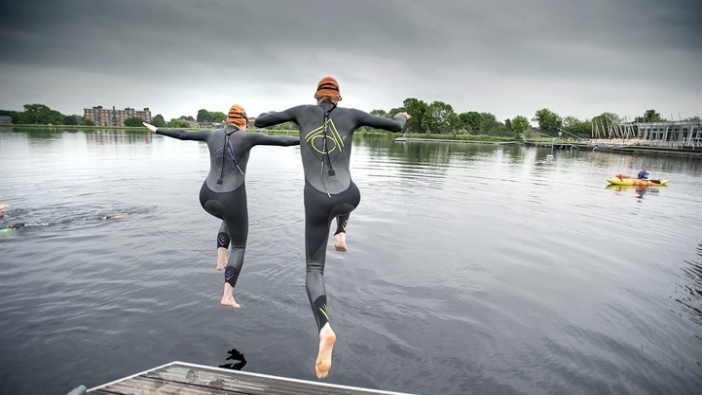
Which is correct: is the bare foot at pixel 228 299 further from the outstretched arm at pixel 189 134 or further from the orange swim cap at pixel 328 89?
the orange swim cap at pixel 328 89

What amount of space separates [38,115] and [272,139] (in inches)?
7795

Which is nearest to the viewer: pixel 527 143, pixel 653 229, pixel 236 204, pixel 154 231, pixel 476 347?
pixel 236 204

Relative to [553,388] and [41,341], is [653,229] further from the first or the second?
[41,341]

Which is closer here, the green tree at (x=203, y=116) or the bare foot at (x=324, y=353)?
the bare foot at (x=324, y=353)

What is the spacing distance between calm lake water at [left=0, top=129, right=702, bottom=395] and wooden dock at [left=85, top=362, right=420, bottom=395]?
2.19ft

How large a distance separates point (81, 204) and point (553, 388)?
1585 cm

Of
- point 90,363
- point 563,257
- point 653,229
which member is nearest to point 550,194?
point 653,229

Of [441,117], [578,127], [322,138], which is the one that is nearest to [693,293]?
[322,138]

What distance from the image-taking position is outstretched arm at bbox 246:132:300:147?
15.7ft

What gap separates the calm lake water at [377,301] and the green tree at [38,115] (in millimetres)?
183380

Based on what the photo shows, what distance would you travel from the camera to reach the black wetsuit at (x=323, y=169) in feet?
13.5

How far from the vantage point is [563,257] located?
31.1ft

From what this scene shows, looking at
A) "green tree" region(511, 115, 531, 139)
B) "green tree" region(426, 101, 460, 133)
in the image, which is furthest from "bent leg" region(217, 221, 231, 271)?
"green tree" region(511, 115, 531, 139)

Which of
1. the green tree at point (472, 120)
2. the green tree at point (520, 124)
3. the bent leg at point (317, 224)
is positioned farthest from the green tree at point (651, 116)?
the bent leg at point (317, 224)
